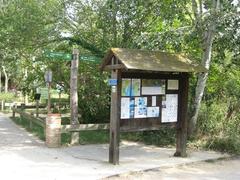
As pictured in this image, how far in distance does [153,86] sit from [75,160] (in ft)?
8.25

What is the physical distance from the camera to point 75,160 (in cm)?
1014

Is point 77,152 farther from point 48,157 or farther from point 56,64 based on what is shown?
point 56,64

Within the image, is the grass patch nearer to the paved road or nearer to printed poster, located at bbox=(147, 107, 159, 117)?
the paved road

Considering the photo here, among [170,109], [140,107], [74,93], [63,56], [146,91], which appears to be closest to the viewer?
[140,107]

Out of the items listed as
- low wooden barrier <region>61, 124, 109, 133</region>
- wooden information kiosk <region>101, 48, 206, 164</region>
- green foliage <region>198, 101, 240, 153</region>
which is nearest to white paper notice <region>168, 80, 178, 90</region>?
wooden information kiosk <region>101, 48, 206, 164</region>

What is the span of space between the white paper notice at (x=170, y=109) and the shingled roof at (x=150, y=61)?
88 cm

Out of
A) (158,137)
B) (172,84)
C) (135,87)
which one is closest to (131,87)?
(135,87)

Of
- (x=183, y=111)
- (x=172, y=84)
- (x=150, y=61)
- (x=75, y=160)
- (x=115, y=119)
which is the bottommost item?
(x=75, y=160)

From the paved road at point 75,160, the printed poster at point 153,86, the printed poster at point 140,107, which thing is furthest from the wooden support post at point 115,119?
the printed poster at point 153,86

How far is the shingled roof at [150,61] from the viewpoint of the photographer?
9359 millimetres

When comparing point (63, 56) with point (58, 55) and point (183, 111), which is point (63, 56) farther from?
point (183, 111)

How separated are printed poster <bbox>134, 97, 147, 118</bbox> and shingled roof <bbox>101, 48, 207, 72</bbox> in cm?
92

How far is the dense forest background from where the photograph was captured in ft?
39.8

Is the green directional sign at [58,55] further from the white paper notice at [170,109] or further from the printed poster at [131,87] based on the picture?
the white paper notice at [170,109]
